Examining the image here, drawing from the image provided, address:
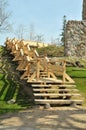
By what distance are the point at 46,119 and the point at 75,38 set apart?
52.2 ft

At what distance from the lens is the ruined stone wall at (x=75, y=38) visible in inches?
1029

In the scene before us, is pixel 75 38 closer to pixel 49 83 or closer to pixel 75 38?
pixel 75 38

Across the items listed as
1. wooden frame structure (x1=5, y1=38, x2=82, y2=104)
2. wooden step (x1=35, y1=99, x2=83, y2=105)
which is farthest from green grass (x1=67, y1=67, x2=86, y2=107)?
wooden step (x1=35, y1=99, x2=83, y2=105)

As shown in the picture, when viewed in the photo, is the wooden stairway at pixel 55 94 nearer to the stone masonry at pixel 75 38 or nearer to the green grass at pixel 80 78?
the green grass at pixel 80 78

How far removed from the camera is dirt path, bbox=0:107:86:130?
10.0 meters

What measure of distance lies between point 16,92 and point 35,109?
352cm

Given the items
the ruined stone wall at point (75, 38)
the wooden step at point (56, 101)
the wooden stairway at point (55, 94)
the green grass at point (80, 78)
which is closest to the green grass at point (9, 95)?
the wooden step at point (56, 101)

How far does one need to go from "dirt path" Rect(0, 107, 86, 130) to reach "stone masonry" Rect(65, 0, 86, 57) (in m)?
13.7

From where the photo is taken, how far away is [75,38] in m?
26.3

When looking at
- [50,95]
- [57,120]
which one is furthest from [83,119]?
[50,95]

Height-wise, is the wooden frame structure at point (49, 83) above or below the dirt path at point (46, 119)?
above

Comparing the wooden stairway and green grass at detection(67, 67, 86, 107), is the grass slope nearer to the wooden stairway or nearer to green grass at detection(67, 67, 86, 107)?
the wooden stairway

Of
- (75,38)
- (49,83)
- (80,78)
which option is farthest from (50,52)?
(49,83)

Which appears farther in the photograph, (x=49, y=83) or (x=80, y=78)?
Result: (x=80, y=78)
